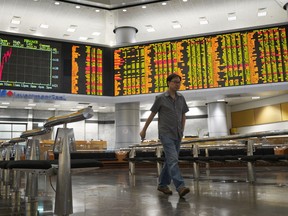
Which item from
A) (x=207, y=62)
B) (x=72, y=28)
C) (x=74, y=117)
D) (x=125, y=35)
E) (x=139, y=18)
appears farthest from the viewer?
(x=72, y=28)

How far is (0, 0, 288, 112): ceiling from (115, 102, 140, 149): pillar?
0.42 metres

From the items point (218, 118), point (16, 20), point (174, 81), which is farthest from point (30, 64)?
point (218, 118)

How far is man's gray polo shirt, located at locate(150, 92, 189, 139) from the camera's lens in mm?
3354

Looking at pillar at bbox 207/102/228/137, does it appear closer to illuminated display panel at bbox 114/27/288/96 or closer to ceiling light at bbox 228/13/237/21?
illuminated display panel at bbox 114/27/288/96

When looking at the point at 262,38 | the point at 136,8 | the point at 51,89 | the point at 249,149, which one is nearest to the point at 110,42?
the point at 136,8

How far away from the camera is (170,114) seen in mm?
3420

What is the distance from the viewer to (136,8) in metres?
9.95

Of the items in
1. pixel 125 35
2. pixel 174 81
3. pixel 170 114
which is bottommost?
pixel 170 114

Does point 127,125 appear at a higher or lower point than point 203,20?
lower

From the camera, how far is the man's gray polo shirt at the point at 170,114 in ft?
11.0

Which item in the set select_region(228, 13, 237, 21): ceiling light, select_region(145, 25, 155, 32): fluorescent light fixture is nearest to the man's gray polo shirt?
select_region(228, 13, 237, 21): ceiling light

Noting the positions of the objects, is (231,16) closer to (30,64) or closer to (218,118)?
(218,118)

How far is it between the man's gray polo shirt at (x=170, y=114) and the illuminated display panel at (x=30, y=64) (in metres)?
6.02

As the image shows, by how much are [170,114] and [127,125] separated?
21.0 feet
